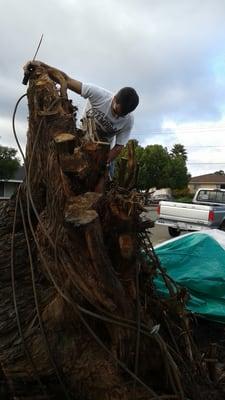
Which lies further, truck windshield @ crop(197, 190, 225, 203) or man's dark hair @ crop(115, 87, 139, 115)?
truck windshield @ crop(197, 190, 225, 203)

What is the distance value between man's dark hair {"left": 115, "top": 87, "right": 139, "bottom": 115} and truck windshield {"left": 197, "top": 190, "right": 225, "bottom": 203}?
13.7 meters

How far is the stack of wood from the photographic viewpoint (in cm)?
273

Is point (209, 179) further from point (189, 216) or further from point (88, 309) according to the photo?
point (88, 309)

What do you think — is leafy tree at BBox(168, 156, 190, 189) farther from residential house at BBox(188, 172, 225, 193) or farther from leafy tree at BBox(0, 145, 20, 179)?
leafy tree at BBox(0, 145, 20, 179)

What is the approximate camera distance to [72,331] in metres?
2.95

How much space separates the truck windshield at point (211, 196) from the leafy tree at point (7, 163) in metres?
30.2

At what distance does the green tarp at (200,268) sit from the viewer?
5.20 meters

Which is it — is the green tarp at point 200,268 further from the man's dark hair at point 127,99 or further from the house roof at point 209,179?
the house roof at point 209,179

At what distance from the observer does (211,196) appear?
17.9 meters

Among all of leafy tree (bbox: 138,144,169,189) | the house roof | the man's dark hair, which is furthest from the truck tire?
the house roof

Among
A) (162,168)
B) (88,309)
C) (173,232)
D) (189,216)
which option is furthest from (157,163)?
(88,309)

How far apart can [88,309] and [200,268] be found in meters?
3.05

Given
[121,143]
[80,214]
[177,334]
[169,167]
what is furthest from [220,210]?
[169,167]

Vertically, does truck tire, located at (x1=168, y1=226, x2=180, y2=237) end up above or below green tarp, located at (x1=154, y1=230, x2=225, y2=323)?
below
